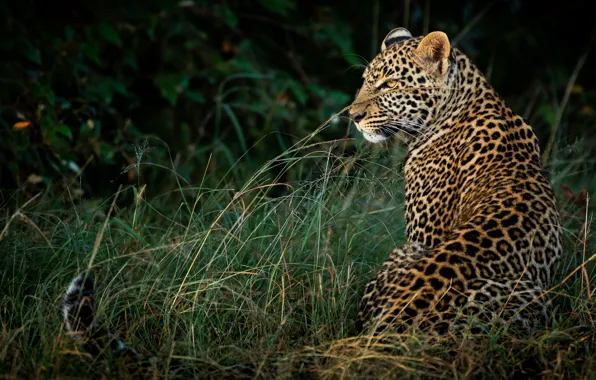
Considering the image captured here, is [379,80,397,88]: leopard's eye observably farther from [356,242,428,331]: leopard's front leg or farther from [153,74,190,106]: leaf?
[153,74,190,106]: leaf

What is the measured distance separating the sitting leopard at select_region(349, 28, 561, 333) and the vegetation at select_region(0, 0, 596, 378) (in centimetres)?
17

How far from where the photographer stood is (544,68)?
1101 cm

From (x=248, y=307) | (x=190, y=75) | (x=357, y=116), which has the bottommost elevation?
(x=190, y=75)

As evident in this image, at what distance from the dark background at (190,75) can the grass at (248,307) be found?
116 centimetres

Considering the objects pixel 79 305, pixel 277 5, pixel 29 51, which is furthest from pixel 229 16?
pixel 79 305

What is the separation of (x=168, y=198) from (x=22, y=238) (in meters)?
2.21

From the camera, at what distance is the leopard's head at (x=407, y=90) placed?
559 cm

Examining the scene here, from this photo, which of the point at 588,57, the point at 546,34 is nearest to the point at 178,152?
the point at 546,34

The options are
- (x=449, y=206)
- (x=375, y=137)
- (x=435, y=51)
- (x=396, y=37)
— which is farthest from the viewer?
(x=396, y=37)

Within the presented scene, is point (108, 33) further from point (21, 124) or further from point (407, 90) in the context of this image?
point (407, 90)

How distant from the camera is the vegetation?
432 centimetres

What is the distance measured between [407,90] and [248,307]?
5.23 feet

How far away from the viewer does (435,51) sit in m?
5.58

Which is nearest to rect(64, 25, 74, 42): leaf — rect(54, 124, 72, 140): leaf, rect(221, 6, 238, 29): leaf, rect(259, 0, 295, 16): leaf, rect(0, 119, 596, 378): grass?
rect(54, 124, 72, 140): leaf
